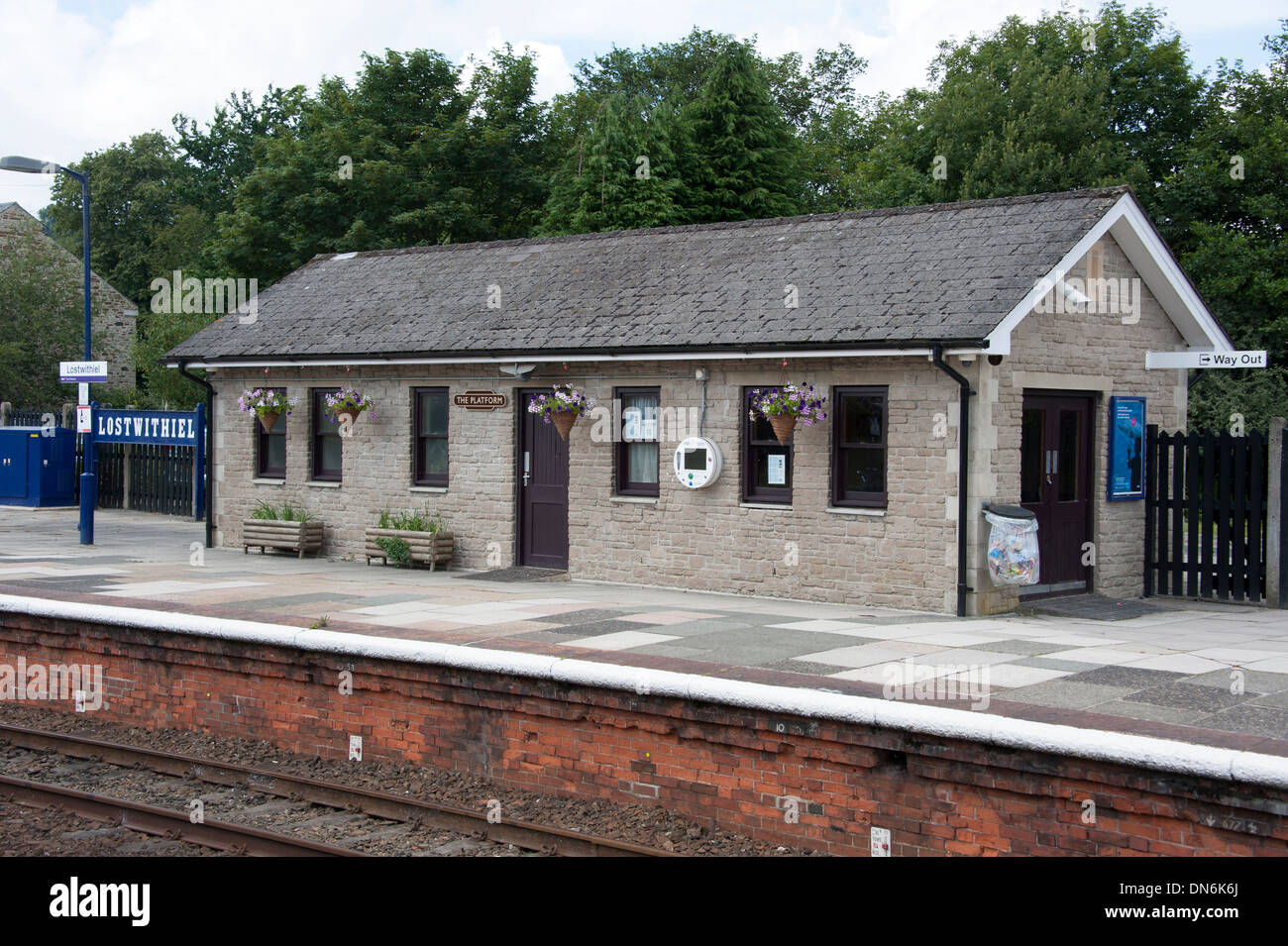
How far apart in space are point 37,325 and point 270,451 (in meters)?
24.6

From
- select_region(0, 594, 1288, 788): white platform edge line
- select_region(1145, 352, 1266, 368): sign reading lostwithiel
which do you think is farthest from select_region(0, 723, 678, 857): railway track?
select_region(1145, 352, 1266, 368): sign reading lostwithiel

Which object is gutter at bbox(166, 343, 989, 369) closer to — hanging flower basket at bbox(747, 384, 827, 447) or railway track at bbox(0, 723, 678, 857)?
hanging flower basket at bbox(747, 384, 827, 447)

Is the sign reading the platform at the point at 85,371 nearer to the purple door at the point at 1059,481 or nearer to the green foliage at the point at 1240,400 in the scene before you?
the purple door at the point at 1059,481

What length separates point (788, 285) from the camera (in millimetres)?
15188

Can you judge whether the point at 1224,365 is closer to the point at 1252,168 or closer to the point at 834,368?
the point at 834,368

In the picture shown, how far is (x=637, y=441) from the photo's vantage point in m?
15.7

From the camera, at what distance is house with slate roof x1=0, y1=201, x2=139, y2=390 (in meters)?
43.5

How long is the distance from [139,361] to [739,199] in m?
19.2

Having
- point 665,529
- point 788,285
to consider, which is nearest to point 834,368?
point 788,285

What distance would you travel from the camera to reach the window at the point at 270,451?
19844 millimetres

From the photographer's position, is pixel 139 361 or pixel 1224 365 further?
pixel 139 361

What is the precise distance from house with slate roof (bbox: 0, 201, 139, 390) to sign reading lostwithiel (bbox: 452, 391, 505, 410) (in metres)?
29.8
